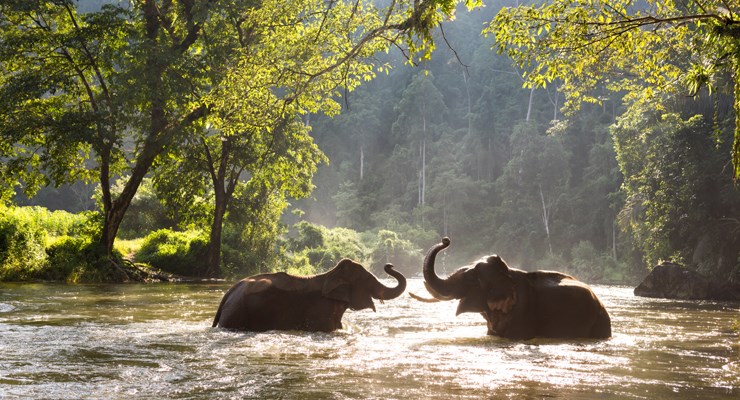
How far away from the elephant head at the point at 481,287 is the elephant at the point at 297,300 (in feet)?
2.86

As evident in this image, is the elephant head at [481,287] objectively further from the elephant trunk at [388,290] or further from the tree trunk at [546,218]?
the tree trunk at [546,218]

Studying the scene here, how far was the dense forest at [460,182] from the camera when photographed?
25828 mm

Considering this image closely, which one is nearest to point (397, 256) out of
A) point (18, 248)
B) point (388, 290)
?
point (18, 248)

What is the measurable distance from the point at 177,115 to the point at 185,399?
18515 mm

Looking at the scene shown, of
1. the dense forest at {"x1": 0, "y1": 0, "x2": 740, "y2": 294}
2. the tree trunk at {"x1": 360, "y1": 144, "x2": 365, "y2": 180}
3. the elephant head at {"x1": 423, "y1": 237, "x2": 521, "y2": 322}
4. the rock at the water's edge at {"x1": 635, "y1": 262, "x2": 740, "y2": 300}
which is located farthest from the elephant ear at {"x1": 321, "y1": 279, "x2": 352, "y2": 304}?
the tree trunk at {"x1": 360, "y1": 144, "x2": 365, "y2": 180}

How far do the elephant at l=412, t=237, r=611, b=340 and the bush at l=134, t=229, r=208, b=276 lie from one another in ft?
63.2

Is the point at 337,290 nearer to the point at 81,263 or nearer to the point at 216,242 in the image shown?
the point at 81,263

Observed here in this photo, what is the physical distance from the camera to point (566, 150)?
223 ft

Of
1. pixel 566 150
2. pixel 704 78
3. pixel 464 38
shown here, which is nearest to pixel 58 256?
pixel 704 78

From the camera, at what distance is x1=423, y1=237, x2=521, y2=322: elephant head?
8.83 metres

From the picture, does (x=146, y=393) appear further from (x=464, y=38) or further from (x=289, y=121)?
(x=464, y=38)

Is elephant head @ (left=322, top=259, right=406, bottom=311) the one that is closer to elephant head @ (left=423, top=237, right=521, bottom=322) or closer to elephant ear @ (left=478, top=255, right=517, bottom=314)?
elephant head @ (left=423, top=237, right=521, bottom=322)

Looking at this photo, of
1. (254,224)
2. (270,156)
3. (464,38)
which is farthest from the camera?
(464,38)

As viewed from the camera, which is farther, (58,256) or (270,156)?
(270,156)
